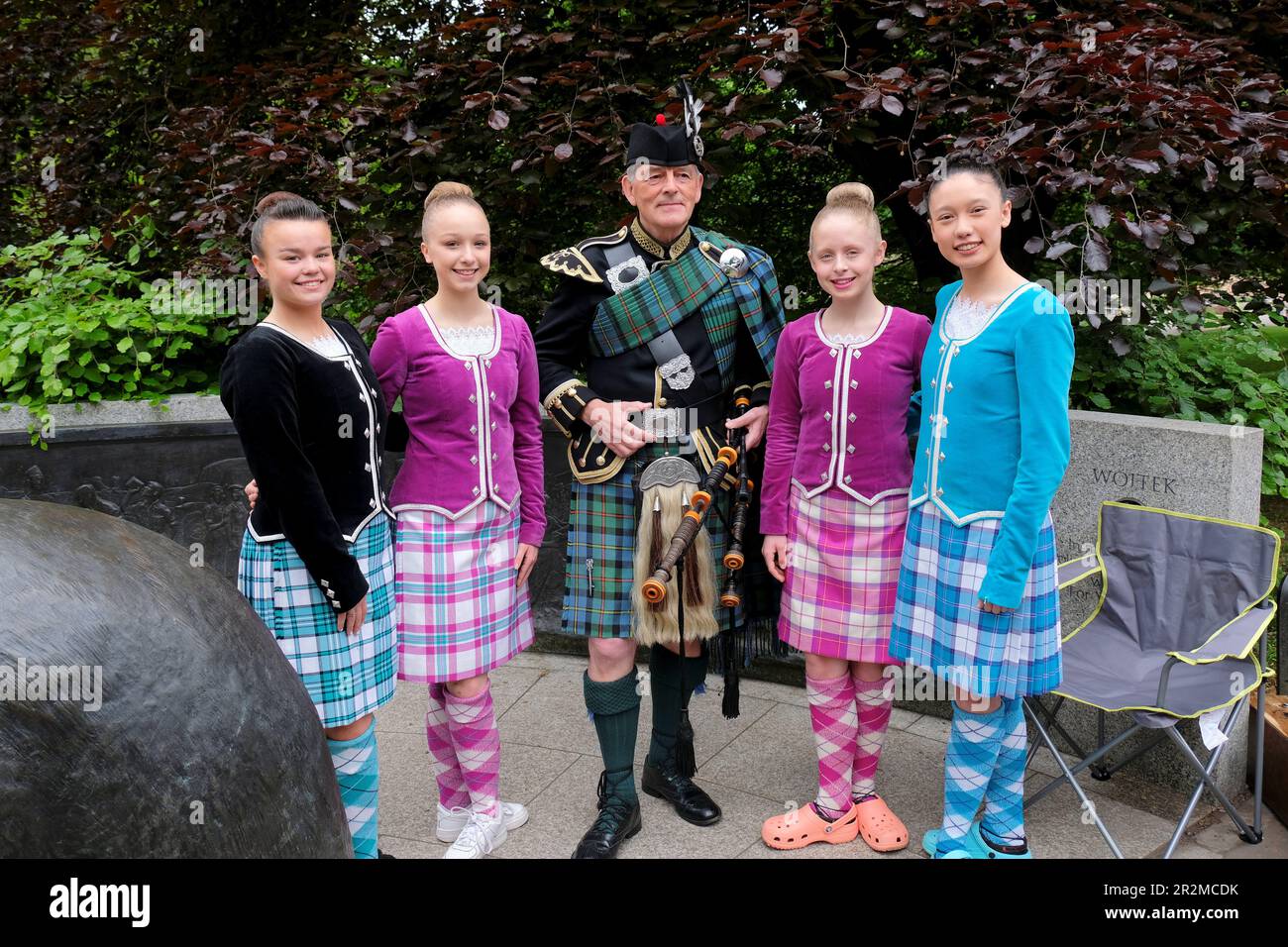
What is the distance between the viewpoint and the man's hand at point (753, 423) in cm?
335

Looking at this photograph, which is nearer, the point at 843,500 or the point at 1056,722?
the point at 843,500

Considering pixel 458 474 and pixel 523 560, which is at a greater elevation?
pixel 458 474

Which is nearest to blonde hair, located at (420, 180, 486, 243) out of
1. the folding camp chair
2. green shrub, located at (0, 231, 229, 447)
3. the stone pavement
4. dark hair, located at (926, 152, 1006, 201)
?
dark hair, located at (926, 152, 1006, 201)

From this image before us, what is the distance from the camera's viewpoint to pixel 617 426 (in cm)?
321

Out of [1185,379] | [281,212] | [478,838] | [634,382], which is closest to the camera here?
[281,212]

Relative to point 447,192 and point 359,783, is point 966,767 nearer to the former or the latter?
point 359,783

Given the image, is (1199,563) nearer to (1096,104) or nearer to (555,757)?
(1096,104)

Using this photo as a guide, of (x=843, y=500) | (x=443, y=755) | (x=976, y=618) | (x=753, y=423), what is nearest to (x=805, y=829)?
(x=976, y=618)

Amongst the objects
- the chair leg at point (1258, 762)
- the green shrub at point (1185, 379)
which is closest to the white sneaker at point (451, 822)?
the chair leg at point (1258, 762)

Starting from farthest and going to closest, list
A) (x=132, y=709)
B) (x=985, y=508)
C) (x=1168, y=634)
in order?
(x=1168, y=634), (x=985, y=508), (x=132, y=709)

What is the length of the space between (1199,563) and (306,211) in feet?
9.39

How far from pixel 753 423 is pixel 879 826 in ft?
4.19

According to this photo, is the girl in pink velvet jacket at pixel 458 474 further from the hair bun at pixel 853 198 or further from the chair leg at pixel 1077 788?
the chair leg at pixel 1077 788

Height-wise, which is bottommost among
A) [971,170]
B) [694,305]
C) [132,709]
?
[132,709]
